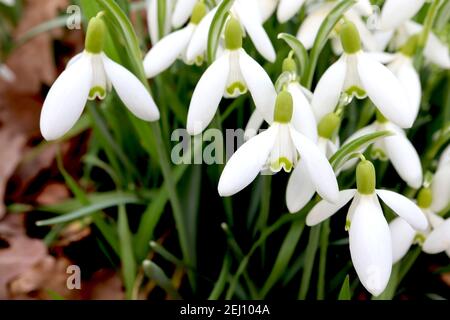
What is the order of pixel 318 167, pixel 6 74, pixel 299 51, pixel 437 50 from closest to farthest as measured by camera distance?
pixel 318 167
pixel 299 51
pixel 437 50
pixel 6 74

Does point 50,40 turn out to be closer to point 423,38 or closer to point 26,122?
point 26,122

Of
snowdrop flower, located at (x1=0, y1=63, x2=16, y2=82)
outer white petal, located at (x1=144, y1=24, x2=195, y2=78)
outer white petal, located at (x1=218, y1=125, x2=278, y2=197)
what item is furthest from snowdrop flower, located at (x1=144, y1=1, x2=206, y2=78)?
snowdrop flower, located at (x1=0, y1=63, x2=16, y2=82)

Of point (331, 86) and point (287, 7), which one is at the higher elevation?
point (287, 7)

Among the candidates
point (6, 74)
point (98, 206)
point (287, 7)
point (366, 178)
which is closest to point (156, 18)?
point (287, 7)

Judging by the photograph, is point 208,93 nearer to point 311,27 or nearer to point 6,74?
point 311,27

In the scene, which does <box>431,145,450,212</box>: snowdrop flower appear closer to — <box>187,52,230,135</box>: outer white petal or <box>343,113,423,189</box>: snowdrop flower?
<box>343,113,423,189</box>: snowdrop flower
